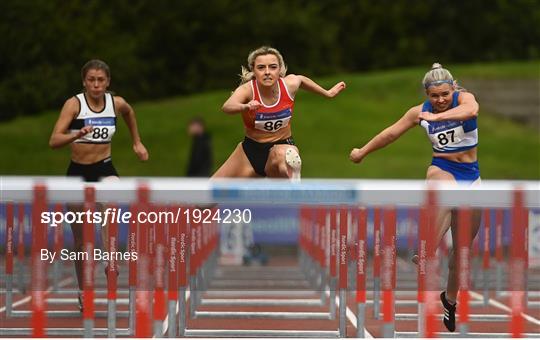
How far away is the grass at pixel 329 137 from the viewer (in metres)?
24.7

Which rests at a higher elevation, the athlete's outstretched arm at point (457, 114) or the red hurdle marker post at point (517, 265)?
the athlete's outstretched arm at point (457, 114)

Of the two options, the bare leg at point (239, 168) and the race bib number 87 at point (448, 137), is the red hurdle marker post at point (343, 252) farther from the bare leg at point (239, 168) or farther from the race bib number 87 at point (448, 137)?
the bare leg at point (239, 168)

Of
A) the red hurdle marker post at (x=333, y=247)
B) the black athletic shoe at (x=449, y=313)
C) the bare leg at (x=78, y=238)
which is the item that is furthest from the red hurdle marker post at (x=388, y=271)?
the bare leg at (x=78, y=238)

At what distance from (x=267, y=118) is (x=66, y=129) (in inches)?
65.8

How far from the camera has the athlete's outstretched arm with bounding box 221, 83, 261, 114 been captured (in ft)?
29.9

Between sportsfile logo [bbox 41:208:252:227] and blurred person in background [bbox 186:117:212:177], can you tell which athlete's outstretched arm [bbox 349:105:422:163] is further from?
blurred person in background [bbox 186:117:212:177]

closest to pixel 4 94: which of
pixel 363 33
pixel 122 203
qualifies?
pixel 122 203

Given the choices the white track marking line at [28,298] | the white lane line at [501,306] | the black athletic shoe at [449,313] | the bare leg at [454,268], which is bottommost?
the white lane line at [501,306]

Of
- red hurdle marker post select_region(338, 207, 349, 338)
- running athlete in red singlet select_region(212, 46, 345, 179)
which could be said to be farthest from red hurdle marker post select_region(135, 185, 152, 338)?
running athlete in red singlet select_region(212, 46, 345, 179)

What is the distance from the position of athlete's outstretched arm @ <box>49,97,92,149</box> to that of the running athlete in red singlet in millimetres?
1132

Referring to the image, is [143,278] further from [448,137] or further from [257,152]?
[448,137]

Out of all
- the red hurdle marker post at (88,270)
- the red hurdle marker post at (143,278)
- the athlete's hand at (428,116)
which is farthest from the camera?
the athlete's hand at (428,116)

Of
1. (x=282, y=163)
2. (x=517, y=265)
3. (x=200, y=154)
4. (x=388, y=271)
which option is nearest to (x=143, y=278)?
(x=388, y=271)

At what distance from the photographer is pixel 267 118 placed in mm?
9648
